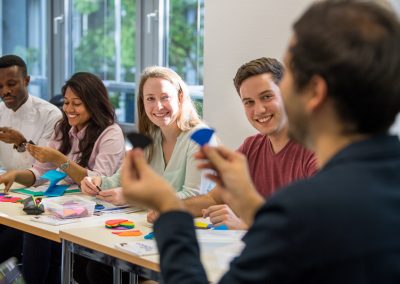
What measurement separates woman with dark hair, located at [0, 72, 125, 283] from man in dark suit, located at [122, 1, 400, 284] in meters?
2.30

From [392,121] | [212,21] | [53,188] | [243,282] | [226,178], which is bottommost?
[53,188]

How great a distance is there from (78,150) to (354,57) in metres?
2.65

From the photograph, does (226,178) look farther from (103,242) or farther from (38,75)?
(38,75)

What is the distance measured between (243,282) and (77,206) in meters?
1.74

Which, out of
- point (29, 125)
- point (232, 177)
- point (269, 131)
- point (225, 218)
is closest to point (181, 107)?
point (269, 131)

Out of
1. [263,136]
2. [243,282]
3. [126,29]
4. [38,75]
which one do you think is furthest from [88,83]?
[38,75]

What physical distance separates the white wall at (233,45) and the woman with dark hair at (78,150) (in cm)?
58

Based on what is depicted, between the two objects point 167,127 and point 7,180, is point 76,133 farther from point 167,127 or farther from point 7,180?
point 167,127

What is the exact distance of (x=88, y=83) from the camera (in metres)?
3.45

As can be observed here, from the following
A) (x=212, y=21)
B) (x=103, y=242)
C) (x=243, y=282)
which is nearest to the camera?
(x=243, y=282)

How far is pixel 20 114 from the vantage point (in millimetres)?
4035

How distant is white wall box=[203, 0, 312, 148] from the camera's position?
3.31m

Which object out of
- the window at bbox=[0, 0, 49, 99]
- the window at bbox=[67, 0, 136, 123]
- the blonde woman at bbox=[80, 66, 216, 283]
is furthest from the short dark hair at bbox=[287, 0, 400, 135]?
the window at bbox=[0, 0, 49, 99]

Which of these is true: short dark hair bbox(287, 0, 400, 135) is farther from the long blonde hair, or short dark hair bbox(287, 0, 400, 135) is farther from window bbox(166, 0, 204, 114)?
window bbox(166, 0, 204, 114)
